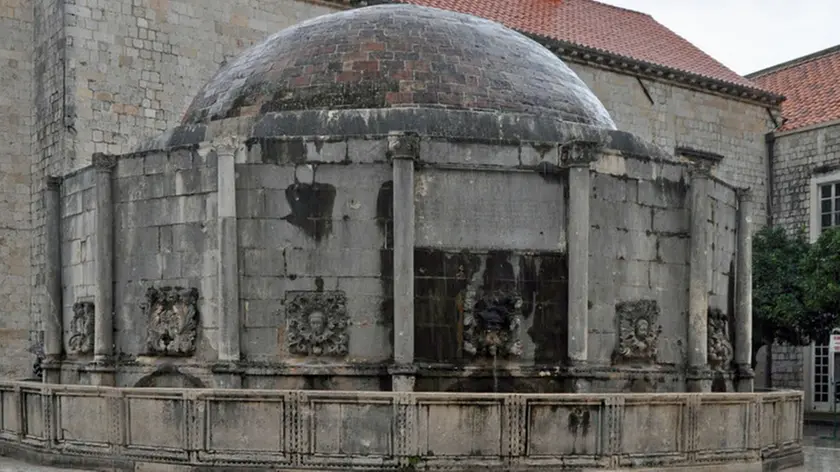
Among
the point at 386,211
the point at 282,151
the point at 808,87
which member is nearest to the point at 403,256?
the point at 386,211

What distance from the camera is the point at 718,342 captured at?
15.1 meters

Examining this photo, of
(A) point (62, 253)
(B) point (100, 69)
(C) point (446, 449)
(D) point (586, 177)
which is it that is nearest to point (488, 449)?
(C) point (446, 449)

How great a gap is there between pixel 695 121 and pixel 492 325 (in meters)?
30.2

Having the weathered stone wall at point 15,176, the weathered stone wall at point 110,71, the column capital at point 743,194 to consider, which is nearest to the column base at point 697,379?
the column capital at point 743,194

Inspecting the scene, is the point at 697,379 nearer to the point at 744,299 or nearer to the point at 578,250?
the point at 744,299

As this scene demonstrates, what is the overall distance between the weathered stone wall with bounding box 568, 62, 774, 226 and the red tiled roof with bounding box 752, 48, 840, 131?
1354 mm

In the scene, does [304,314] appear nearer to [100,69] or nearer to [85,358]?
[85,358]

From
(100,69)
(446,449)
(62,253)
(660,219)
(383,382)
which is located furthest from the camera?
(100,69)

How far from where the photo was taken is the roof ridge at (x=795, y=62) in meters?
42.9

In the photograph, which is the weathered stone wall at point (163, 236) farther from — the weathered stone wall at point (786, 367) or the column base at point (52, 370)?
the weathered stone wall at point (786, 367)

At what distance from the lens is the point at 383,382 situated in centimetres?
1297

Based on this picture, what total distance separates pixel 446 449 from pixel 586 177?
4292 mm

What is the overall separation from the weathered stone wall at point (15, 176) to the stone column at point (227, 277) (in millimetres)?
16397

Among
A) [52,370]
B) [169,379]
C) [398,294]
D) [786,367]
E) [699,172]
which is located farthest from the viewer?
[786,367]
